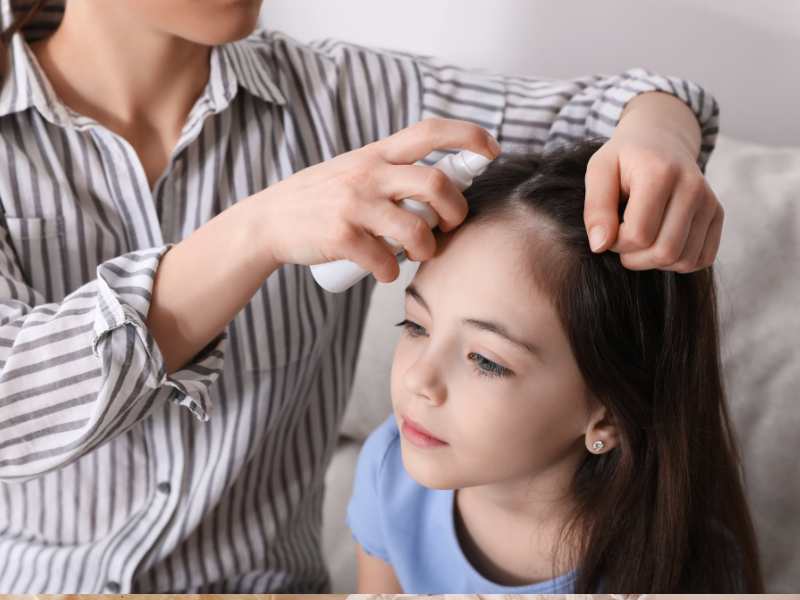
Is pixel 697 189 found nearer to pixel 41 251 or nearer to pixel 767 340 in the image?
pixel 767 340

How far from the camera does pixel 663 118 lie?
0.95 meters

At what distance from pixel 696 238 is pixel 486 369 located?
200mm

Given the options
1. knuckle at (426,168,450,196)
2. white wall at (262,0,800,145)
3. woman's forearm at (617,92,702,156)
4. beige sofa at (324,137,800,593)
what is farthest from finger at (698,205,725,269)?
A: white wall at (262,0,800,145)

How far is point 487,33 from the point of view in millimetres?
1515

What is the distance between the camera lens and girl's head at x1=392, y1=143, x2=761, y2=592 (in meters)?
0.84

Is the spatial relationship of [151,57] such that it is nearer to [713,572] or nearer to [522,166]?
[522,166]

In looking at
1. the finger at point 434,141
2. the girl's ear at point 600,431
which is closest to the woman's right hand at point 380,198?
the finger at point 434,141

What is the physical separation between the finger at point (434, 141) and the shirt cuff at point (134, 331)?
0.81 feet

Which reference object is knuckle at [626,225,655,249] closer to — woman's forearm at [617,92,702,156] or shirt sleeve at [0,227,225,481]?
woman's forearm at [617,92,702,156]

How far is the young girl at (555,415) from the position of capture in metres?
0.84

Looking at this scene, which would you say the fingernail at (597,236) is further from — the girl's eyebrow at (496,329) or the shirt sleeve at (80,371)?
the shirt sleeve at (80,371)

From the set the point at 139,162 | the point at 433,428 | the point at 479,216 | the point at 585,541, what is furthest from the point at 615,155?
the point at 139,162

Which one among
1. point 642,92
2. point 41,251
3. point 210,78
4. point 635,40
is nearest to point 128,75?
point 210,78

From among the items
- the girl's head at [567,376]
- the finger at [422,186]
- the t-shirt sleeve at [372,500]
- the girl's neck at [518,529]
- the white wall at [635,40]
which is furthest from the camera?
the white wall at [635,40]
